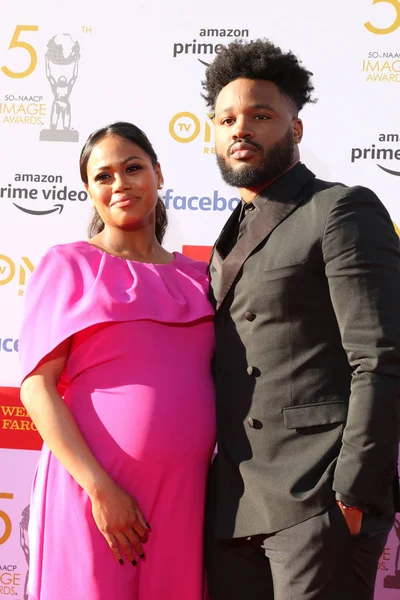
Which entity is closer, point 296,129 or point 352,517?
point 352,517

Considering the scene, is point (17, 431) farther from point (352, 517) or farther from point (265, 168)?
point (352, 517)

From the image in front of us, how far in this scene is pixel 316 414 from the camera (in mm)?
2049

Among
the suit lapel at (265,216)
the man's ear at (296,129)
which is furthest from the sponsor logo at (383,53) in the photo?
the suit lapel at (265,216)

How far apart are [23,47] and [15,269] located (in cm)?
103

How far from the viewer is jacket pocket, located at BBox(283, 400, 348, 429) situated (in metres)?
2.04

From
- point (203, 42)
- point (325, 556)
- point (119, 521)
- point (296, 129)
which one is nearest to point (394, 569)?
point (325, 556)

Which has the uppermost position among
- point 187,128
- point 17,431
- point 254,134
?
point 187,128

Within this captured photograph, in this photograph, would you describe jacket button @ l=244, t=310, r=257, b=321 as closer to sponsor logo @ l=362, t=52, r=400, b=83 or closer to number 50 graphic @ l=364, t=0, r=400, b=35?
sponsor logo @ l=362, t=52, r=400, b=83

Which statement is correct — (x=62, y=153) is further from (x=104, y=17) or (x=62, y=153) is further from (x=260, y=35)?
(x=260, y=35)

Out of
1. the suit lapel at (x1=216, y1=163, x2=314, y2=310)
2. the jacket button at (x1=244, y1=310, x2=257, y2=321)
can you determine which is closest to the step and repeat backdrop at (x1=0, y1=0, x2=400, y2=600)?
the suit lapel at (x1=216, y1=163, x2=314, y2=310)

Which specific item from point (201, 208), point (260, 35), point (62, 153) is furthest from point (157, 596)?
point (260, 35)

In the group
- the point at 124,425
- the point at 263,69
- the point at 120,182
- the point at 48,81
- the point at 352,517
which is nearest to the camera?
the point at 352,517

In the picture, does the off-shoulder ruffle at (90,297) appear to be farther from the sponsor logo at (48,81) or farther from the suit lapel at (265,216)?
the sponsor logo at (48,81)

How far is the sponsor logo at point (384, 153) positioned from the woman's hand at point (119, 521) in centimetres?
196
